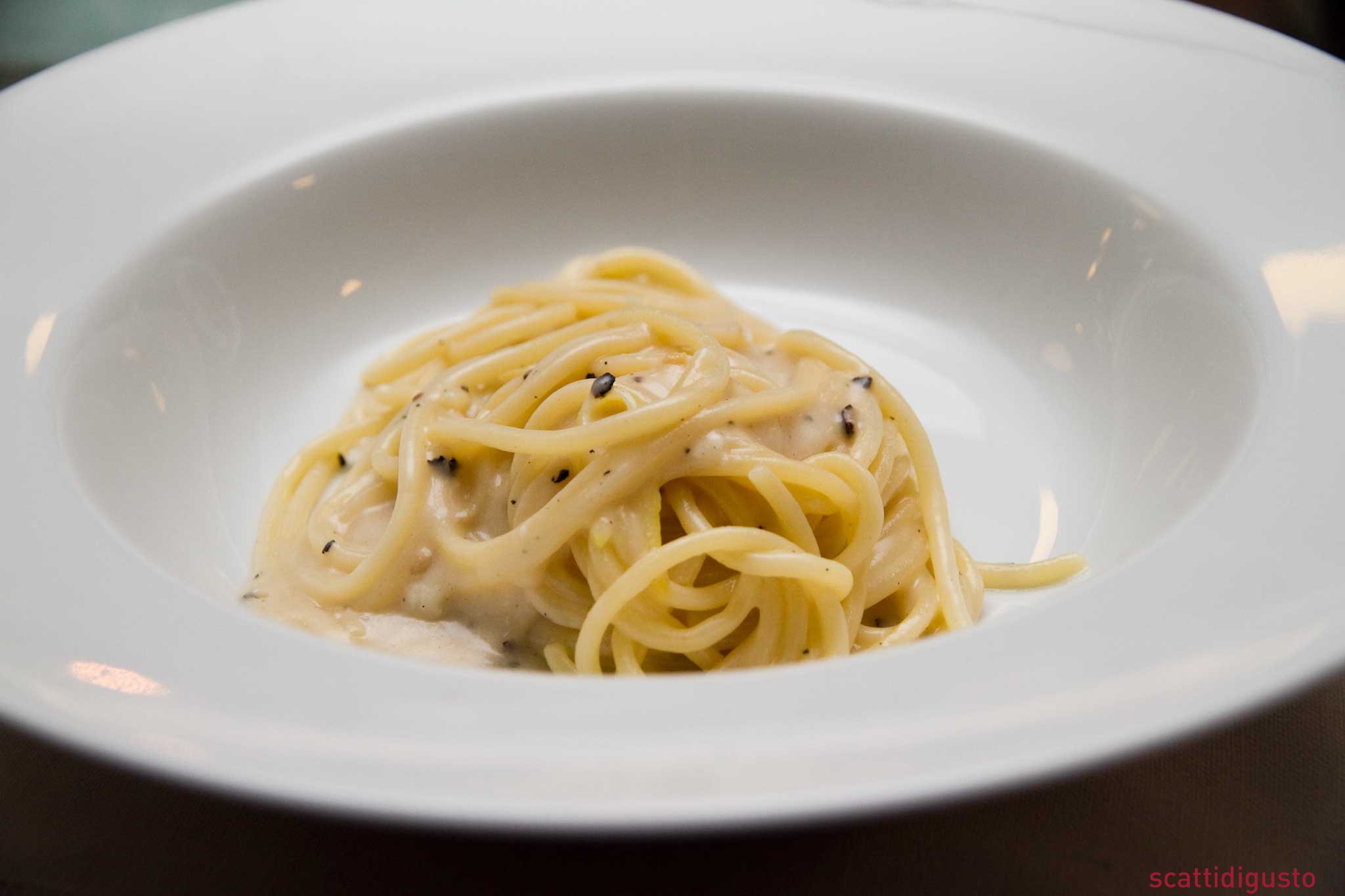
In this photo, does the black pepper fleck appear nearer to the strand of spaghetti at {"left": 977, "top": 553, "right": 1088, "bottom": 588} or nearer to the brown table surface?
the strand of spaghetti at {"left": 977, "top": 553, "right": 1088, "bottom": 588}

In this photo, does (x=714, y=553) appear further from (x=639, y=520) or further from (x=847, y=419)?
(x=847, y=419)

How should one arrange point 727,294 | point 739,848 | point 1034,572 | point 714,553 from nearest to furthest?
point 739,848
point 714,553
point 1034,572
point 727,294

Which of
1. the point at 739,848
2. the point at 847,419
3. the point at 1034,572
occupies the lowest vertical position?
the point at 739,848

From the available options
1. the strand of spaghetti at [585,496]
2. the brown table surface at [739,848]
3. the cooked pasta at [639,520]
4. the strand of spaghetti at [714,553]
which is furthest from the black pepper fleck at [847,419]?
the brown table surface at [739,848]

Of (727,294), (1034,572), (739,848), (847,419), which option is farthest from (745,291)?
(739,848)

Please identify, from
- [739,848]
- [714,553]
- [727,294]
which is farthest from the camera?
[727,294]

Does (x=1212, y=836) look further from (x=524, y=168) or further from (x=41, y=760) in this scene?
(x=524, y=168)

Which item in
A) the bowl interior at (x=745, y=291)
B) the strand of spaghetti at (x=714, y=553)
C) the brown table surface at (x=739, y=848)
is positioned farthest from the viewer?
the bowl interior at (x=745, y=291)

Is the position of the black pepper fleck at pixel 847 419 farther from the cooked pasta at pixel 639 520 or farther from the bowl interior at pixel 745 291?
the bowl interior at pixel 745 291
